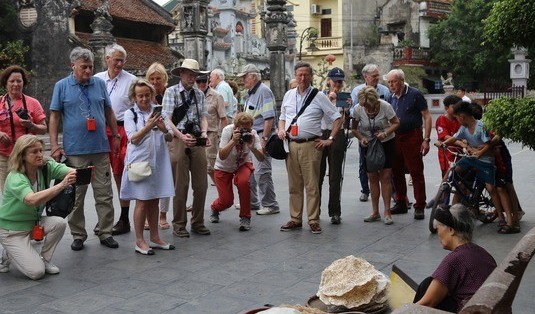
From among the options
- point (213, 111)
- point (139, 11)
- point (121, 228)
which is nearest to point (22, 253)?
point (121, 228)

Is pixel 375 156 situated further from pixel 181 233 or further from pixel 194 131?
pixel 181 233

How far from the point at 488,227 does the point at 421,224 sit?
2.68 feet

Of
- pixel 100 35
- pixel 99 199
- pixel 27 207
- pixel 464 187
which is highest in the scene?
pixel 100 35

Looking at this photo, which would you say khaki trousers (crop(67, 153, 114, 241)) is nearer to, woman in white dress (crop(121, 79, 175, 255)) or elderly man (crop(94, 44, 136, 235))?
→ woman in white dress (crop(121, 79, 175, 255))

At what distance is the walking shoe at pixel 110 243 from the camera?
25.6ft

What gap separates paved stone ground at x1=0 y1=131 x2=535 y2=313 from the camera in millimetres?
5867

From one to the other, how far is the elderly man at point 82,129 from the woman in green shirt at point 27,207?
83cm

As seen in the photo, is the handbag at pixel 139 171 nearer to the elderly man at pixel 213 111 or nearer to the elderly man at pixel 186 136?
the elderly man at pixel 186 136

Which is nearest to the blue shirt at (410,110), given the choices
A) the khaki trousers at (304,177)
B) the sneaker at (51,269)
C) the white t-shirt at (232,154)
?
the khaki trousers at (304,177)

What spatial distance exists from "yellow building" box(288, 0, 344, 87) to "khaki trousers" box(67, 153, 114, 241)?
47.9 metres

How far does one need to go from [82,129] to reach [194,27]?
A: 61.1ft

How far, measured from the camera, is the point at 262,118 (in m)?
9.93

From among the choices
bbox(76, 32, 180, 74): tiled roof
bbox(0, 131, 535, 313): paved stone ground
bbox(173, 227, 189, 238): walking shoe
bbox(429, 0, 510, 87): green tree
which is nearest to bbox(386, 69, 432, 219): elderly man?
bbox(0, 131, 535, 313): paved stone ground

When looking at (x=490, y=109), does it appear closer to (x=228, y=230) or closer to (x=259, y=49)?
(x=228, y=230)
